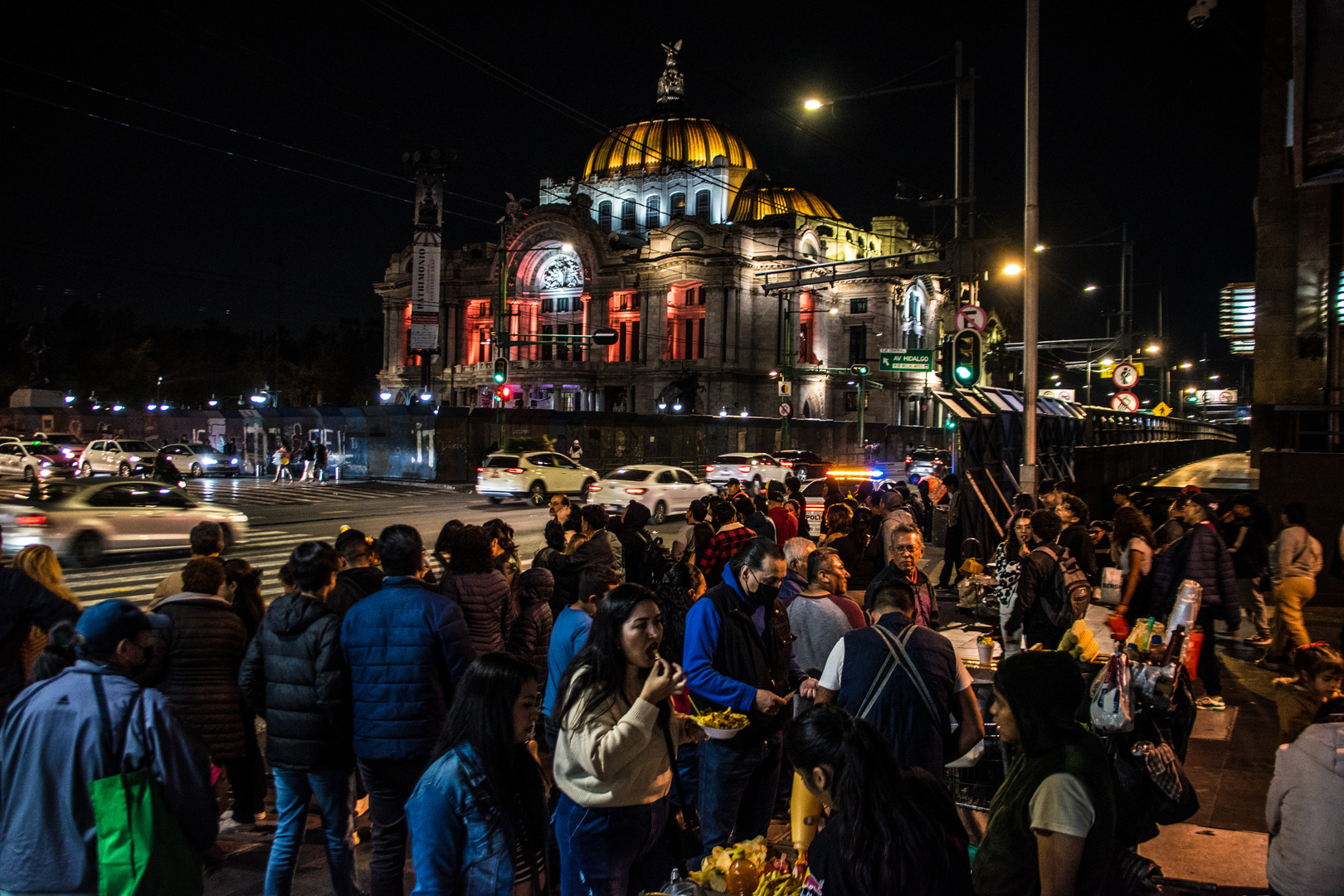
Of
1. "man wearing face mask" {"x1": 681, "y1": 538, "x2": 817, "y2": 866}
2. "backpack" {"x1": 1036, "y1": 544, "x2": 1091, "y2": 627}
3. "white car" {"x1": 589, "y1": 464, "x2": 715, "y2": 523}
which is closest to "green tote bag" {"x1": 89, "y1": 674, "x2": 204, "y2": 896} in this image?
"man wearing face mask" {"x1": 681, "y1": 538, "x2": 817, "y2": 866}

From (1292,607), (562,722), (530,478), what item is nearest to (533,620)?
(562,722)

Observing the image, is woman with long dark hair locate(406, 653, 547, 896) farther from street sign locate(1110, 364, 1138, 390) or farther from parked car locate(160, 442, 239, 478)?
parked car locate(160, 442, 239, 478)

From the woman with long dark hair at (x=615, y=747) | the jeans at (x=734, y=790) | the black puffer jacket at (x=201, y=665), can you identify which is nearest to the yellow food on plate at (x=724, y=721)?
the jeans at (x=734, y=790)

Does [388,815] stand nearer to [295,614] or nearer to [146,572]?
[295,614]

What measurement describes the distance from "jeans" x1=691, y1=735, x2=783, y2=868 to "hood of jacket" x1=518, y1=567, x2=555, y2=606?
180 centimetres

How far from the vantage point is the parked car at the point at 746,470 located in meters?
31.2

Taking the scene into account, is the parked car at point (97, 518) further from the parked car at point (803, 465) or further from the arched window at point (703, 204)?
the arched window at point (703, 204)

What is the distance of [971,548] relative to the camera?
13.7m

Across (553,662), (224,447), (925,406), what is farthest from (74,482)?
(925,406)

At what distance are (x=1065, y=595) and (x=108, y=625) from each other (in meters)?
6.41

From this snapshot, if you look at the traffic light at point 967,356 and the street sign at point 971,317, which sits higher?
the street sign at point 971,317

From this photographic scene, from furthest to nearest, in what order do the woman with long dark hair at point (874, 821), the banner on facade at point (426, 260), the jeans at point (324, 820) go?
1. the banner on facade at point (426, 260)
2. the jeans at point (324, 820)
3. the woman with long dark hair at point (874, 821)

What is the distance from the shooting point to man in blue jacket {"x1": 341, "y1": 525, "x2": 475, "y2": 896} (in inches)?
167

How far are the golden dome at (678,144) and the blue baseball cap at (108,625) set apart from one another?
84.7 meters
